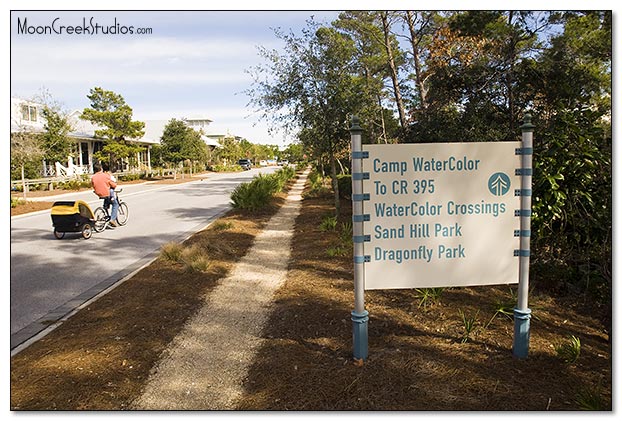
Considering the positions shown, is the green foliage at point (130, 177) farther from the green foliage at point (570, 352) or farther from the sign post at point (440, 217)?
the green foliage at point (570, 352)

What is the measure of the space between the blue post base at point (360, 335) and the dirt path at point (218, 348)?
36.2 inches

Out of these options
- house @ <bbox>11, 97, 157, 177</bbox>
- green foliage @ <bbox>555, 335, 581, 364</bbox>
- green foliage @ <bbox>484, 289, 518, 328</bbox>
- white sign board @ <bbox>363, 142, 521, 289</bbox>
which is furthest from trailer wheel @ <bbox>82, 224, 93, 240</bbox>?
green foliage @ <bbox>555, 335, 581, 364</bbox>

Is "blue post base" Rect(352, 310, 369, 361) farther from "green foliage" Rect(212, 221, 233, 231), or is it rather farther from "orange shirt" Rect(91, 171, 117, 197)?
"orange shirt" Rect(91, 171, 117, 197)

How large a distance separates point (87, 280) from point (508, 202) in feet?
19.6

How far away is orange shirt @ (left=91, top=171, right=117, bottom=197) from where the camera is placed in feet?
37.5

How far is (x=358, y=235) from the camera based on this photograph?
365 centimetres

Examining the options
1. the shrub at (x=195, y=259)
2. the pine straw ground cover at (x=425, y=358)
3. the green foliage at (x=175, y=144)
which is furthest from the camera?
the green foliage at (x=175, y=144)

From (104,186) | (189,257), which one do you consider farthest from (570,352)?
(104,186)

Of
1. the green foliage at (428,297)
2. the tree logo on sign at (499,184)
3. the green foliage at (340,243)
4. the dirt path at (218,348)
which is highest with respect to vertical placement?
the tree logo on sign at (499,184)

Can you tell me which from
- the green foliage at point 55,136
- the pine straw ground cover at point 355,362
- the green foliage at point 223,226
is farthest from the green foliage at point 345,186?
the green foliage at point 55,136

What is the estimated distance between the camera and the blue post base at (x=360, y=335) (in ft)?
12.2

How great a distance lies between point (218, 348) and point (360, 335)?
134cm

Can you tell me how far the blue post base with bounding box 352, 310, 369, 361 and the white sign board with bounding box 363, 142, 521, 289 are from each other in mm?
280

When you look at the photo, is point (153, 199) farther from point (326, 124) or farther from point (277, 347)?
point (277, 347)
